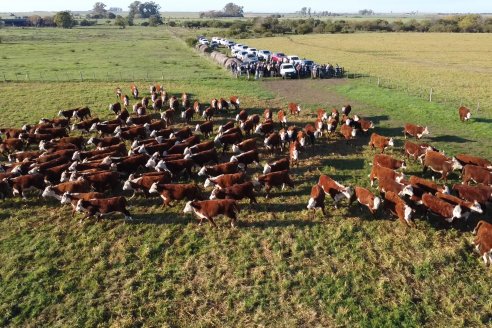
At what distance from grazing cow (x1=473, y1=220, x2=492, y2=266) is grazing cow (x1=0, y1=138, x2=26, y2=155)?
638 inches

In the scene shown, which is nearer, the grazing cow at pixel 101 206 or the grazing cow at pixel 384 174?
the grazing cow at pixel 101 206

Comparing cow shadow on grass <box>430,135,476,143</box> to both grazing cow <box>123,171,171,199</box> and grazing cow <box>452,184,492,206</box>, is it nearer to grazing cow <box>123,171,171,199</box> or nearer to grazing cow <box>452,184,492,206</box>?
grazing cow <box>452,184,492,206</box>

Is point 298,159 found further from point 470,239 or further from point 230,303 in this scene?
point 230,303

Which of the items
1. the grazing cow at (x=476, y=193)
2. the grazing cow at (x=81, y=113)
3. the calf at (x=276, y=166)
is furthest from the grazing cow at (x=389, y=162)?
the grazing cow at (x=81, y=113)

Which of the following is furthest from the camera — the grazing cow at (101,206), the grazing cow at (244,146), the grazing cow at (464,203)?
the grazing cow at (244,146)

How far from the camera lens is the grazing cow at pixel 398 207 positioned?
33.6 feet

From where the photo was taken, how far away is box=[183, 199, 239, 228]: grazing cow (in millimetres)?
10562

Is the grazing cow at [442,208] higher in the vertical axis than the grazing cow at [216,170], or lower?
lower

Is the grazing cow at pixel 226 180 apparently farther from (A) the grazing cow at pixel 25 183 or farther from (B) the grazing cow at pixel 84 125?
(B) the grazing cow at pixel 84 125

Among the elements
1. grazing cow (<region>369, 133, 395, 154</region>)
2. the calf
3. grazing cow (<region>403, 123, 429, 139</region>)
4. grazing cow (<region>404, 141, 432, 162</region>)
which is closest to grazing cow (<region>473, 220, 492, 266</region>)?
grazing cow (<region>404, 141, 432, 162</region>)

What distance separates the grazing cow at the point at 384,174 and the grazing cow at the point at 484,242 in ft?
9.84

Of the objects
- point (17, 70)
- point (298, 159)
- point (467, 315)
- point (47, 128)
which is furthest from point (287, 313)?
point (17, 70)

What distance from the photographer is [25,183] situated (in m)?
12.3

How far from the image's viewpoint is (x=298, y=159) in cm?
1518
